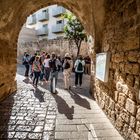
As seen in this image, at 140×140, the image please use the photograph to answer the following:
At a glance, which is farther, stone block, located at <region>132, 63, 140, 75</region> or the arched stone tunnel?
the arched stone tunnel

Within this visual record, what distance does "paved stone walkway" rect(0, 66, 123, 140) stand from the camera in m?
3.71

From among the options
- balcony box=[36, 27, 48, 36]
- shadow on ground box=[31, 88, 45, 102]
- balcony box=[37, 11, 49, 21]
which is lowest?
shadow on ground box=[31, 88, 45, 102]

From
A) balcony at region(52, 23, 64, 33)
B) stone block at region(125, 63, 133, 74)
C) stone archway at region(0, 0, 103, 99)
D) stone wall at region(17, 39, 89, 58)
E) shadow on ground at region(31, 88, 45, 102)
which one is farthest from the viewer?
balcony at region(52, 23, 64, 33)

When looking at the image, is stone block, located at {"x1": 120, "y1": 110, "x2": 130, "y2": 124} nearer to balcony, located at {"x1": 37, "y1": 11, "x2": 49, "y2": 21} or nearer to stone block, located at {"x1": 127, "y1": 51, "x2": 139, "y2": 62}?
stone block, located at {"x1": 127, "y1": 51, "x2": 139, "y2": 62}

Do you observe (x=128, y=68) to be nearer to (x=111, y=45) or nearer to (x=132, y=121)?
(x=132, y=121)

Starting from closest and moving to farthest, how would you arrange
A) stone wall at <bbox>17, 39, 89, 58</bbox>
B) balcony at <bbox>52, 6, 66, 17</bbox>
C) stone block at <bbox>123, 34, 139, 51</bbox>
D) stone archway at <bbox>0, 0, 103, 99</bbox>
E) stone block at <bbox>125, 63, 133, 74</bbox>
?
stone block at <bbox>123, 34, 139, 51</bbox> → stone block at <bbox>125, 63, 133, 74</bbox> → stone archway at <bbox>0, 0, 103, 99</bbox> → stone wall at <bbox>17, 39, 89, 58</bbox> → balcony at <bbox>52, 6, 66, 17</bbox>

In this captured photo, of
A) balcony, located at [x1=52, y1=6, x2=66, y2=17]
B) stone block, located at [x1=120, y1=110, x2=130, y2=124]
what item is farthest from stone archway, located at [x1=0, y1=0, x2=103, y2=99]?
balcony, located at [x1=52, y1=6, x2=66, y2=17]

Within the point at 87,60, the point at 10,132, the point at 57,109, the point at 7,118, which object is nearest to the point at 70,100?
the point at 57,109

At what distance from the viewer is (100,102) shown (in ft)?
17.8

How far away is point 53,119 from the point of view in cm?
447

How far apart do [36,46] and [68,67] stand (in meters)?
14.2

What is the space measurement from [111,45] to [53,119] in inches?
78.8

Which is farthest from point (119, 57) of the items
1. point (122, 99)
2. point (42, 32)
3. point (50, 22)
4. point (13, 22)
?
point (42, 32)

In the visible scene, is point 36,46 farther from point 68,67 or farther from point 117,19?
point 117,19
